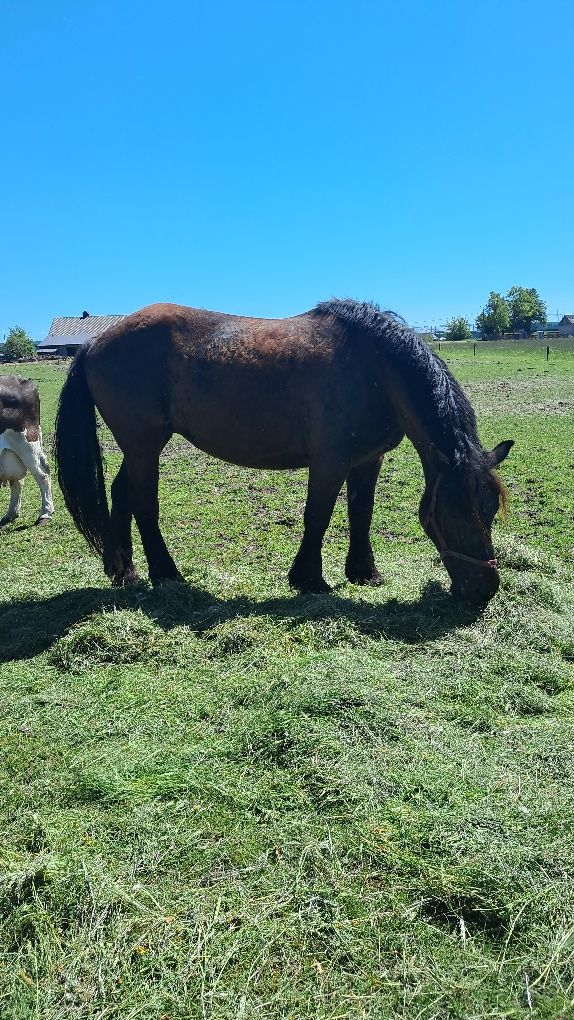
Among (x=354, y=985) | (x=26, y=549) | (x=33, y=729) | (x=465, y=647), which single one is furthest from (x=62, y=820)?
→ (x=26, y=549)

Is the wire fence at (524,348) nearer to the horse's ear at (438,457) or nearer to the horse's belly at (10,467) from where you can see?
the horse's belly at (10,467)

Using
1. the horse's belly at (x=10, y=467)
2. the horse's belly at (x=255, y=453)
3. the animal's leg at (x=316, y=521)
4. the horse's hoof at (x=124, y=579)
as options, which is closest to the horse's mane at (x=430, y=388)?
the animal's leg at (x=316, y=521)

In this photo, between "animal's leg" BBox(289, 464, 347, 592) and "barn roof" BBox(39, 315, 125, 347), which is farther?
"barn roof" BBox(39, 315, 125, 347)

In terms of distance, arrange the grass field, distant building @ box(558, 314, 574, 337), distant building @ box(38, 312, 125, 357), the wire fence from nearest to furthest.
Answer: the grass field, the wire fence, distant building @ box(38, 312, 125, 357), distant building @ box(558, 314, 574, 337)

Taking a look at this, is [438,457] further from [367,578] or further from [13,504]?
[13,504]

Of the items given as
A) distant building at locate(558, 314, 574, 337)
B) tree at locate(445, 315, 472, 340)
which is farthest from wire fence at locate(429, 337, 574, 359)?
distant building at locate(558, 314, 574, 337)

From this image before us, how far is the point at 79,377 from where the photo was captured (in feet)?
18.5

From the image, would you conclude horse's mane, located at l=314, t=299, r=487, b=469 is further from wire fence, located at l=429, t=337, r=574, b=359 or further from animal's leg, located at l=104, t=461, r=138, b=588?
wire fence, located at l=429, t=337, r=574, b=359

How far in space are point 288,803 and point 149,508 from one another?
3.41 meters

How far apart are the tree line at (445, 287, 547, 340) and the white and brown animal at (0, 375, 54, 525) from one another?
255 feet

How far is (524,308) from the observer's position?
271 ft

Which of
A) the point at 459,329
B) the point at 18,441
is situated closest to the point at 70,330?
the point at 459,329

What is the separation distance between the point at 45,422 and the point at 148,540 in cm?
1171

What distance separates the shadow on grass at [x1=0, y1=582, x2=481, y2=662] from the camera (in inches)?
172
